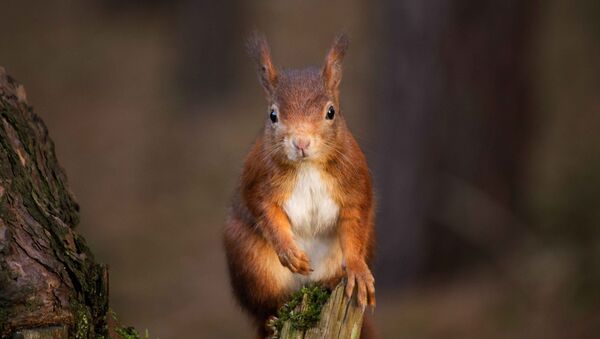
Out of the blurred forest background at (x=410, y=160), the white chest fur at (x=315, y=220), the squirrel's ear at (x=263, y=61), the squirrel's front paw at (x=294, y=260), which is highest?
the blurred forest background at (x=410, y=160)

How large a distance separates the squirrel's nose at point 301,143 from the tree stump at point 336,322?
47 cm

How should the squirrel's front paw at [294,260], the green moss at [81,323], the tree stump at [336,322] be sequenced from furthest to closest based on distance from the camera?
the squirrel's front paw at [294,260] < the tree stump at [336,322] < the green moss at [81,323]

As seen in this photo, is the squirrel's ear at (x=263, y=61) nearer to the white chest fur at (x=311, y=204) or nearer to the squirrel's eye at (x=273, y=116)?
the squirrel's eye at (x=273, y=116)

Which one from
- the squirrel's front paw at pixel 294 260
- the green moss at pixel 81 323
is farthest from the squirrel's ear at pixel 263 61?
the green moss at pixel 81 323

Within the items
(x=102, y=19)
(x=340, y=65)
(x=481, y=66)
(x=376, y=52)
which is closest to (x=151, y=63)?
(x=102, y=19)

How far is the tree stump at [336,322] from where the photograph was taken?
9.75 ft

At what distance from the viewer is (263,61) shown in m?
3.47

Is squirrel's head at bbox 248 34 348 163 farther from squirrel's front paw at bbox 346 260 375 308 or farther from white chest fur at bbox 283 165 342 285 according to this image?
squirrel's front paw at bbox 346 260 375 308

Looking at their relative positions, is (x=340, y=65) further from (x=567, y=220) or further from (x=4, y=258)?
(x=567, y=220)

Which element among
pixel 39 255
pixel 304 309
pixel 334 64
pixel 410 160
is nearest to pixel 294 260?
pixel 304 309

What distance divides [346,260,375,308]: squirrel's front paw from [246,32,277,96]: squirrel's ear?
699 millimetres

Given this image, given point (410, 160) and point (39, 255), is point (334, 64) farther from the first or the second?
point (410, 160)

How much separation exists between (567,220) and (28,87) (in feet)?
23.0

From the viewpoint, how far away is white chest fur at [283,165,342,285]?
344cm
